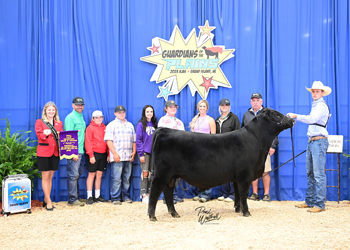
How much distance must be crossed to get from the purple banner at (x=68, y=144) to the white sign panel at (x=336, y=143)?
14.0 ft

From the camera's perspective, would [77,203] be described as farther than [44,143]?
Yes

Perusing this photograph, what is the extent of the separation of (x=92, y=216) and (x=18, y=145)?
1898 millimetres

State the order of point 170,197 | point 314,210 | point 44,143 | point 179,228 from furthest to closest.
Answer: point 44,143, point 314,210, point 170,197, point 179,228

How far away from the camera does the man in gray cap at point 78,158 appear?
5039 millimetres

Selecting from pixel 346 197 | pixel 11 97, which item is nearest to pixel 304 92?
pixel 346 197

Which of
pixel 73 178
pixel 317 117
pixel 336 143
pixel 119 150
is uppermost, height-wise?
pixel 317 117

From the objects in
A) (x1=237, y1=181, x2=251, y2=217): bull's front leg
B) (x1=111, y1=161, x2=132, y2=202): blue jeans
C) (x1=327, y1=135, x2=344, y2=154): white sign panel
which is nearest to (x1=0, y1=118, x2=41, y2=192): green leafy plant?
(x1=111, y1=161, x2=132, y2=202): blue jeans

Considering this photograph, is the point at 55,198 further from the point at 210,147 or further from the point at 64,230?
the point at 210,147

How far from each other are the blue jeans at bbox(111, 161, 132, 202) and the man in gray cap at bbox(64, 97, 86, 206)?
1.85 ft

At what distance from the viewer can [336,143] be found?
16.8ft

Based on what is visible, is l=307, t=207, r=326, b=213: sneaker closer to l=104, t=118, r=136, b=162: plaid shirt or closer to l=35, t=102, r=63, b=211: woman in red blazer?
l=104, t=118, r=136, b=162: plaid shirt

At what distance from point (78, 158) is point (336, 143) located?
14.4 ft

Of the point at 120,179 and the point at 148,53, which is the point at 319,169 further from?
the point at 148,53

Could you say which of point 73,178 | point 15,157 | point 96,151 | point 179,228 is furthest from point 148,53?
point 179,228
